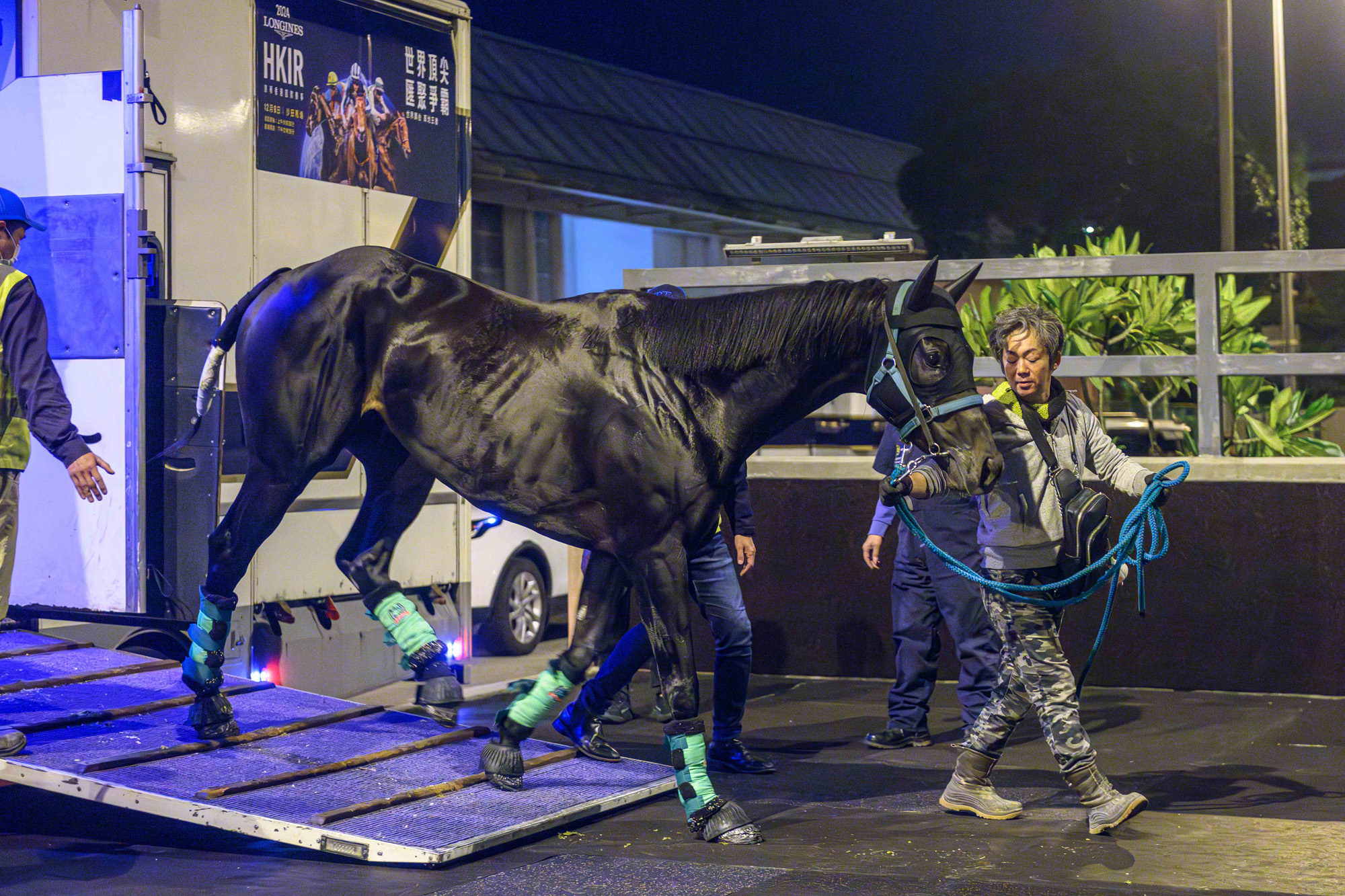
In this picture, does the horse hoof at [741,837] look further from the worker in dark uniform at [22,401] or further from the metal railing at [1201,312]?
the metal railing at [1201,312]

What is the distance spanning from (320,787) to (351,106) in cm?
409

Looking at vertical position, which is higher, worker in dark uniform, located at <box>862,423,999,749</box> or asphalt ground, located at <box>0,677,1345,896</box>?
worker in dark uniform, located at <box>862,423,999,749</box>

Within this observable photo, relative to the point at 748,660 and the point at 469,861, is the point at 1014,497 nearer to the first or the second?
the point at 748,660

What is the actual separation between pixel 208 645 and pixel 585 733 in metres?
1.70

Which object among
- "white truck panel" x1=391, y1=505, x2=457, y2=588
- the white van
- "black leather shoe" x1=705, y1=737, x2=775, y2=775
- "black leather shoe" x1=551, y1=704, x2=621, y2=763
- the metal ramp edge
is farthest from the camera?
the white van

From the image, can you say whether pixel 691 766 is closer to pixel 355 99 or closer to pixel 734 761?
pixel 734 761

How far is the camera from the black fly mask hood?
16.6ft

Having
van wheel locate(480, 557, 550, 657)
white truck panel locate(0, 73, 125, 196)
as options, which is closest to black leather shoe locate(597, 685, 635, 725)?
van wheel locate(480, 557, 550, 657)

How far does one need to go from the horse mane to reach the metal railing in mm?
3320

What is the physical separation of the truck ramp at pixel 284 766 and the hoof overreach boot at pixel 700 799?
18.2 inches

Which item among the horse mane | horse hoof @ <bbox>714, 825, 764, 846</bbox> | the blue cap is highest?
the blue cap

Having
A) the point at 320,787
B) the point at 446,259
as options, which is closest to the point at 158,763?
the point at 320,787

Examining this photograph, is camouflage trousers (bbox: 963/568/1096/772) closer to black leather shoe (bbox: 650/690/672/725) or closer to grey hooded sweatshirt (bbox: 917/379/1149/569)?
grey hooded sweatshirt (bbox: 917/379/1149/569)

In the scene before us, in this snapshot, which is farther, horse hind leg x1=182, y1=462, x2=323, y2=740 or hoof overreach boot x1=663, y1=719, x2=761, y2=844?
horse hind leg x1=182, y1=462, x2=323, y2=740
